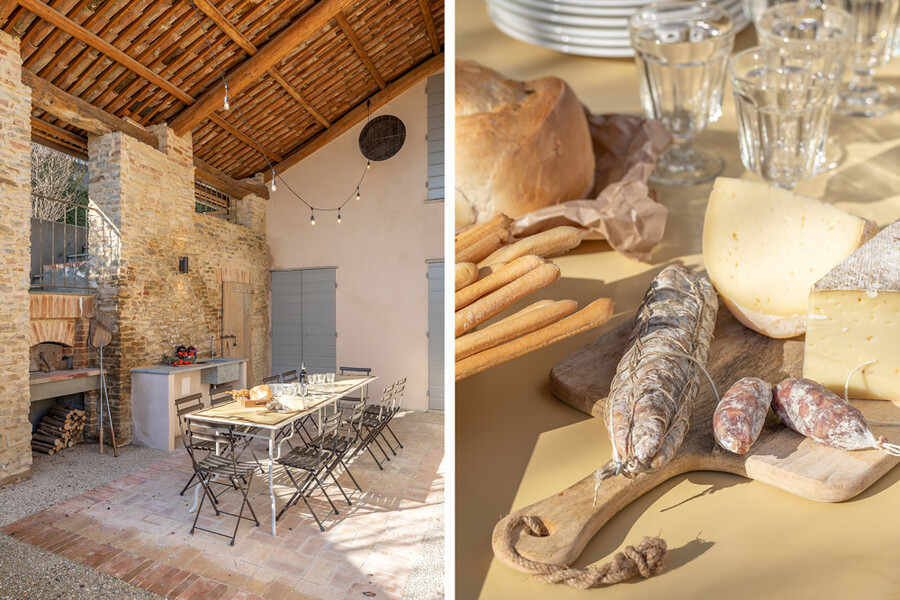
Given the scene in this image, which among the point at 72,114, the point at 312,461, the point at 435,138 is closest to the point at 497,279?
the point at 312,461

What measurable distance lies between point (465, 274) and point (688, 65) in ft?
0.81

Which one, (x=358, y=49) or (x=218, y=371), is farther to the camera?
(x=358, y=49)

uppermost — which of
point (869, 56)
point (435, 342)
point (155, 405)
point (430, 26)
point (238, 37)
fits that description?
point (430, 26)

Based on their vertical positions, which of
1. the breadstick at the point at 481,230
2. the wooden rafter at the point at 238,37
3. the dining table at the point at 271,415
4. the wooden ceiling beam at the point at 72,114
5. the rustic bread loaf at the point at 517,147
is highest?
the wooden rafter at the point at 238,37

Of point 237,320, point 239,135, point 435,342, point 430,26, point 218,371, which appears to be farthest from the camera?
point 237,320

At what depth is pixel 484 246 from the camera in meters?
0.41

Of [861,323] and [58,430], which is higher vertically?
[861,323]

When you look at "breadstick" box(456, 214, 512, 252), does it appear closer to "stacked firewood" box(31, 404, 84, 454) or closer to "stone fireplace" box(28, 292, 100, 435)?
"stone fireplace" box(28, 292, 100, 435)

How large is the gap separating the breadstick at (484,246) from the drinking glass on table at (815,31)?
0.24 metres

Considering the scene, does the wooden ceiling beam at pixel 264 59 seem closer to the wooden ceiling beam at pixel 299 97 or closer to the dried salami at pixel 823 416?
the wooden ceiling beam at pixel 299 97

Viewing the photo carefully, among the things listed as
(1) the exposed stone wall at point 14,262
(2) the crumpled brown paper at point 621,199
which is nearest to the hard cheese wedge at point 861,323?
(2) the crumpled brown paper at point 621,199

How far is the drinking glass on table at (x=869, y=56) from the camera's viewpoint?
0.32 meters

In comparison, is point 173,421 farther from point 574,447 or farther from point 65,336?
point 574,447

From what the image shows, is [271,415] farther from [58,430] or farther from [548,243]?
[548,243]
